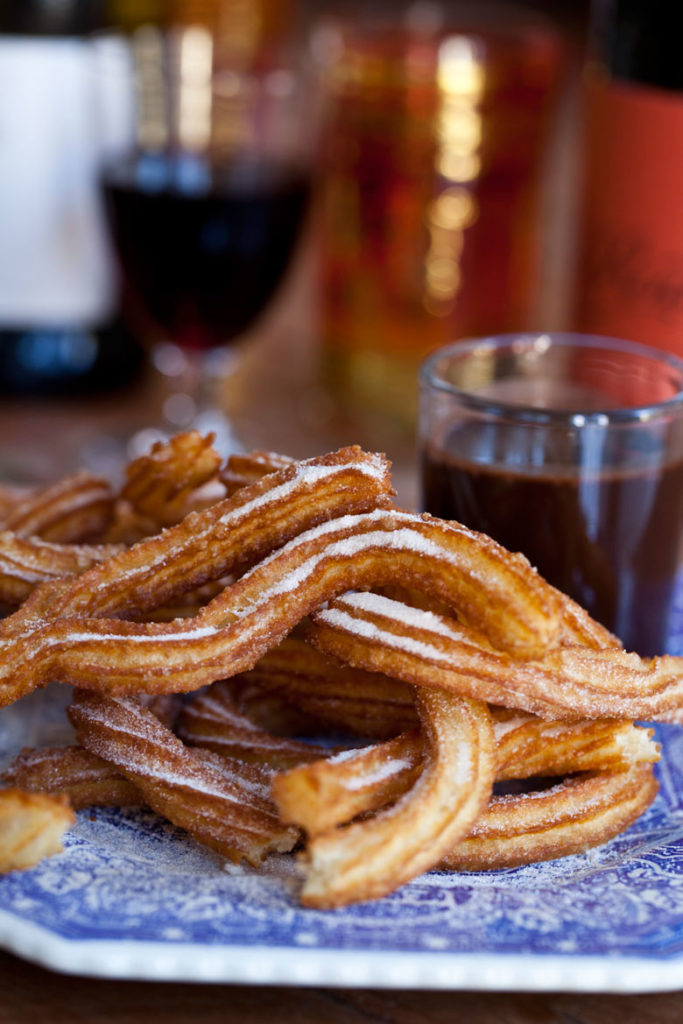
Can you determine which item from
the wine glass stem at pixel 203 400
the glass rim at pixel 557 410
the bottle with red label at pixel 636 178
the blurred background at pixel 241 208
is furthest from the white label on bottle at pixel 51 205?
the glass rim at pixel 557 410

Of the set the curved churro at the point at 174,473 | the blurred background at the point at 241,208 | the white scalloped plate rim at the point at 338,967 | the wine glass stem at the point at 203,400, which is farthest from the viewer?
the wine glass stem at the point at 203,400

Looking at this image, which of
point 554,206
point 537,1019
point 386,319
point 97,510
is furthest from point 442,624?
point 554,206

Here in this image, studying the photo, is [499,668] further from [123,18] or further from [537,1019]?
[123,18]

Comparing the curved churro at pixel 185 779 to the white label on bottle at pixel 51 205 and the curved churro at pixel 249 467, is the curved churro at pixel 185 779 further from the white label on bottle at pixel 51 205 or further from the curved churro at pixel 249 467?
the white label on bottle at pixel 51 205

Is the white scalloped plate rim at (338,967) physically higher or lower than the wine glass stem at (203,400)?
higher

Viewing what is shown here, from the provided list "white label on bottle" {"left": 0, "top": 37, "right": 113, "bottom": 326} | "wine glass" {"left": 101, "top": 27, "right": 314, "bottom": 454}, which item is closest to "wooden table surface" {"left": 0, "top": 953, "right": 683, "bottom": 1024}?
"wine glass" {"left": 101, "top": 27, "right": 314, "bottom": 454}

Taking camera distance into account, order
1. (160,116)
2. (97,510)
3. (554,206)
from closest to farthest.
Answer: (97,510) < (160,116) < (554,206)

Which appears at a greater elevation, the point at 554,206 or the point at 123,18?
the point at 123,18
